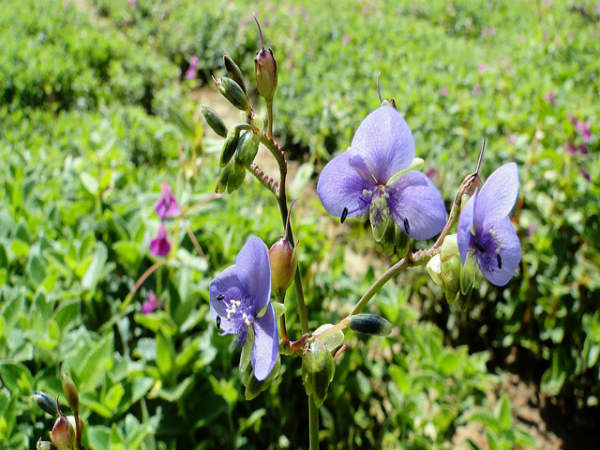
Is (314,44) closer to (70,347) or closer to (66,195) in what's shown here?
(66,195)

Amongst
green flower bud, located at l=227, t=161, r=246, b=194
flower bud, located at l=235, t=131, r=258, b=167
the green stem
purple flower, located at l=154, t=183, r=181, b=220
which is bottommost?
purple flower, located at l=154, t=183, r=181, b=220

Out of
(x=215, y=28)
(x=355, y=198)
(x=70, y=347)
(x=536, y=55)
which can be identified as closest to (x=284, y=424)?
(x=70, y=347)

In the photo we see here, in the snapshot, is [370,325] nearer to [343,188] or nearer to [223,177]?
[343,188]

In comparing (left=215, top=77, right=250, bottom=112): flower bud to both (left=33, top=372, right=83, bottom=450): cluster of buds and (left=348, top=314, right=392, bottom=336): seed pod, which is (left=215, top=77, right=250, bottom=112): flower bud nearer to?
(left=348, top=314, right=392, bottom=336): seed pod

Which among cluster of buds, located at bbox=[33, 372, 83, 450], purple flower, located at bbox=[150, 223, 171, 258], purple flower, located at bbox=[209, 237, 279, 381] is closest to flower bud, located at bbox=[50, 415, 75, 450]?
cluster of buds, located at bbox=[33, 372, 83, 450]

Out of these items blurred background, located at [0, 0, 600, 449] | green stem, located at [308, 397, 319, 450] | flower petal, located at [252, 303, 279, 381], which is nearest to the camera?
flower petal, located at [252, 303, 279, 381]

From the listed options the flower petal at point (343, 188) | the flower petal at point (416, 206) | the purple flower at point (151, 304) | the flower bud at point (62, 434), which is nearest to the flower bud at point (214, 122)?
the flower petal at point (343, 188)
